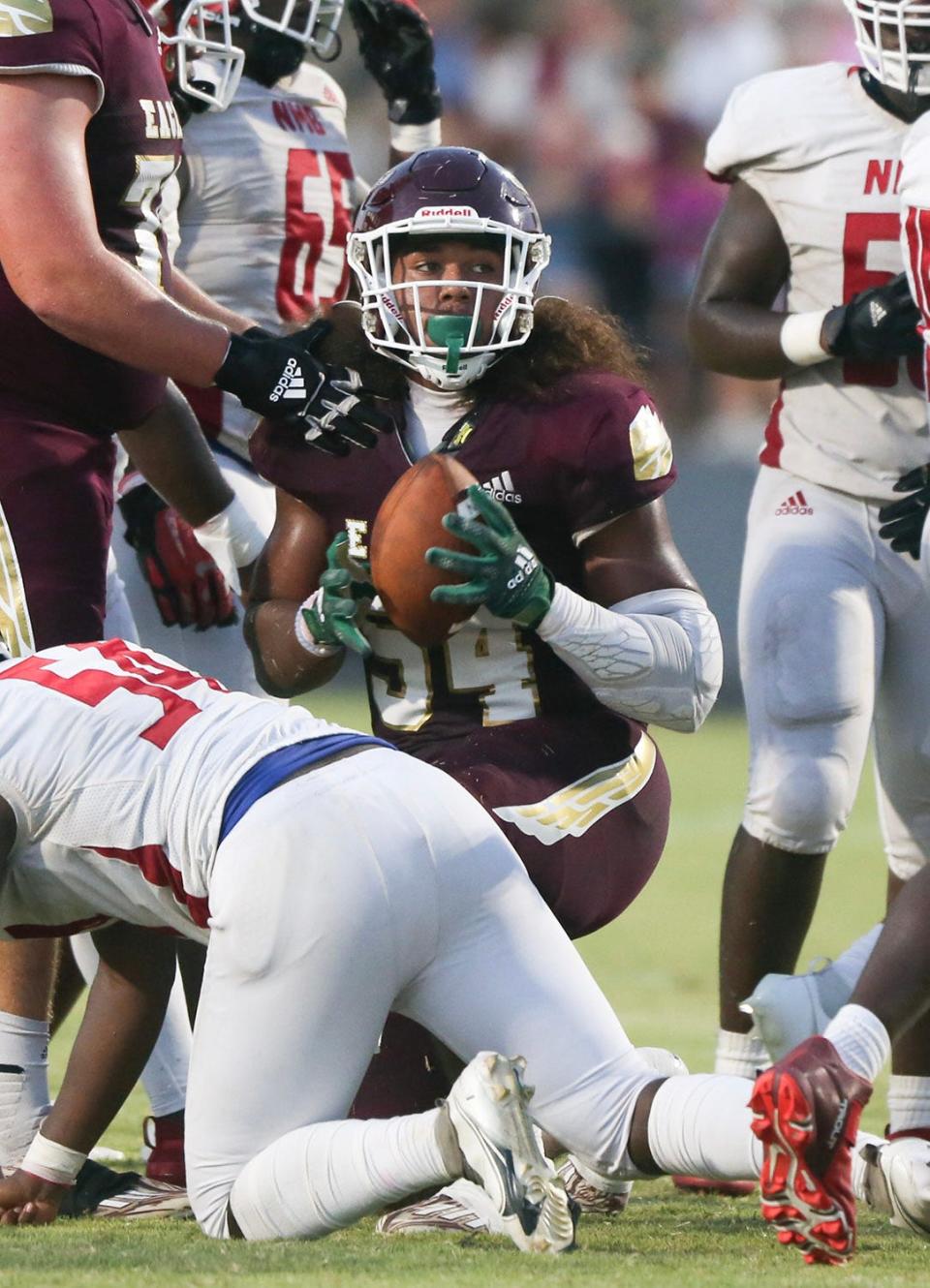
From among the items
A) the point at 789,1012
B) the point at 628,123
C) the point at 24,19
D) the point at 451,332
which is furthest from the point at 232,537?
the point at 628,123

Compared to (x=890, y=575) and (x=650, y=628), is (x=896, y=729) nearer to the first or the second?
(x=890, y=575)

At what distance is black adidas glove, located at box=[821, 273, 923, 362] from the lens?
11.3ft

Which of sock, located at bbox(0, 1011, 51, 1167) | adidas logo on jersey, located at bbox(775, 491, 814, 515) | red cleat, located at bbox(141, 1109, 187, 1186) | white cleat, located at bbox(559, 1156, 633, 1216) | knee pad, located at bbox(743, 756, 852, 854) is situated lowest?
red cleat, located at bbox(141, 1109, 187, 1186)

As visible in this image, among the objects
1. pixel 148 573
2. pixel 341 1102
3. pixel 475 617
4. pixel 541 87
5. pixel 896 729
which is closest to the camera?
pixel 341 1102

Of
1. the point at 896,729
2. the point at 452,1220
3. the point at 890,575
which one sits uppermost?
the point at 890,575

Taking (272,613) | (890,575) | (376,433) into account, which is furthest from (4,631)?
(890,575)

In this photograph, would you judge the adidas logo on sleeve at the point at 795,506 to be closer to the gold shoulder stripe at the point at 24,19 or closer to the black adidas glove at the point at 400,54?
the black adidas glove at the point at 400,54

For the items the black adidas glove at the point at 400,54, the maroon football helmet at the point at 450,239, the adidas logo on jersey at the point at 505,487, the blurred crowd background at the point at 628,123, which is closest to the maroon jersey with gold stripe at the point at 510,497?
the adidas logo on jersey at the point at 505,487

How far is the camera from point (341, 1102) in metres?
2.45

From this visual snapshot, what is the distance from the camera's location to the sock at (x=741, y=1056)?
11.5ft

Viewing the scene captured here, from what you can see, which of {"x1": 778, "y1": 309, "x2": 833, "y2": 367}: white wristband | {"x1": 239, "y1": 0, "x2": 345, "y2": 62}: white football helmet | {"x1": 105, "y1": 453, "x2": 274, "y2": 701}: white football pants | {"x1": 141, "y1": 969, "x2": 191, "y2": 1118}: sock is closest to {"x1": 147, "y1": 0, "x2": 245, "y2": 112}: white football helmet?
{"x1": 239, "y1": 0, "x2": 345, "y2": 62}: white football helmet

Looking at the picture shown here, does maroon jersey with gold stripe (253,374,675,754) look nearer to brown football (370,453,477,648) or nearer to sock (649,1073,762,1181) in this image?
brown football (370,453,477,648)

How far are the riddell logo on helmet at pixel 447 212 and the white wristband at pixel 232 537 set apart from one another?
0.68 meters

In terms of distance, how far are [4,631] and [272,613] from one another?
0.39 m
